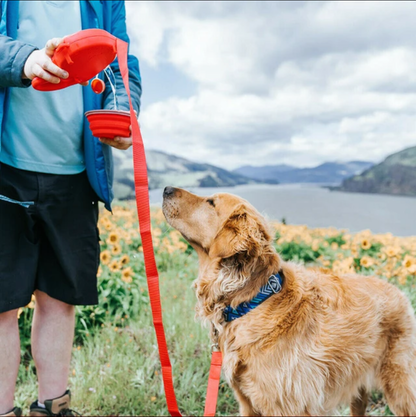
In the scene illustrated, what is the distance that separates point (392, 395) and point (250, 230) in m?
1.34

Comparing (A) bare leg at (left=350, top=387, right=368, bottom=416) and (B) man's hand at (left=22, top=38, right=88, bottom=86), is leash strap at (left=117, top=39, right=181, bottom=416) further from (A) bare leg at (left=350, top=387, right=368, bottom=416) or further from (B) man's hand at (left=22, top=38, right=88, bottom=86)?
(A) bare leg at (left=350, top=387, right=368, bottom=416)

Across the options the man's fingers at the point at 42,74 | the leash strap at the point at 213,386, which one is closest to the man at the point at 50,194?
the man's fingers at the point at 42,74

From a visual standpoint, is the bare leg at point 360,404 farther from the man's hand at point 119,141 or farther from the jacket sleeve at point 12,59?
the jacket sleeve at point 12,59

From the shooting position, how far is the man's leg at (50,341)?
2.07 metres

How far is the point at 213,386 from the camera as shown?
6.48ft

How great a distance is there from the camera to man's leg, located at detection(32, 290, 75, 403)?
2072mm

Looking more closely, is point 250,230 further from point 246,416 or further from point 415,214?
point 415,214

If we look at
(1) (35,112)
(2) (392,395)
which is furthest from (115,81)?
(2) (392,395)

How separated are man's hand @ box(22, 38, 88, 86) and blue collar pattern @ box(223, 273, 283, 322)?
1.37 metres

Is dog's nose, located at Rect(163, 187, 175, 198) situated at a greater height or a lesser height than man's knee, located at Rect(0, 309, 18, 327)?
greater

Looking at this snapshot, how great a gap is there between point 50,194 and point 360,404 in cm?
240

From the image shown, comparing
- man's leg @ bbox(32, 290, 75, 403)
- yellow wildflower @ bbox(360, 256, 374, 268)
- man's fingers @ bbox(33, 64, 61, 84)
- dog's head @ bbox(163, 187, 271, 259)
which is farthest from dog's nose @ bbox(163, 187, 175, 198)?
yellow wildflower @ bbox(360, 256, 374, 268)

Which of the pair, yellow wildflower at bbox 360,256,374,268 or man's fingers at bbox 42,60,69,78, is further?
yellow wildflower at bbox 360,256,374,268

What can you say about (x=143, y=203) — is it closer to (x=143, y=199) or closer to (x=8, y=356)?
(x=143, y=199)
